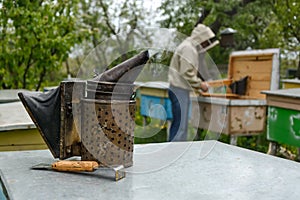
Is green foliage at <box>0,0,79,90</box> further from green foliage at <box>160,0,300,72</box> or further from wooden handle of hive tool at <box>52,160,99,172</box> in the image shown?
green foliage at <box>160,0,300,72</box>

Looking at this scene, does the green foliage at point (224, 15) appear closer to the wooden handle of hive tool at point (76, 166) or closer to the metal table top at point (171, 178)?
the metal table top at point (171, 178)

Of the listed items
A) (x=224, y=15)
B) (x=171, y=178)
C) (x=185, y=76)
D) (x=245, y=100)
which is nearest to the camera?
(x=171, y=178)

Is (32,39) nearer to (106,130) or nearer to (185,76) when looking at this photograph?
(185,76)

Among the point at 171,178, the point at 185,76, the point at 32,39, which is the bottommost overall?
the point at 171,178

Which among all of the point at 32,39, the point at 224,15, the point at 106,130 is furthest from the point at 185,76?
the point at 224,15

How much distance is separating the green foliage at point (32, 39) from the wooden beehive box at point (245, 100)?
1189 millimetres

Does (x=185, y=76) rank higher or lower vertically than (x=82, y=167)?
higher

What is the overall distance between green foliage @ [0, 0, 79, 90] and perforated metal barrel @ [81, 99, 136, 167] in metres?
2.16

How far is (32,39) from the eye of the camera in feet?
9.77

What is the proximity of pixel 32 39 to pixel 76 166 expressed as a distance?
2.25m

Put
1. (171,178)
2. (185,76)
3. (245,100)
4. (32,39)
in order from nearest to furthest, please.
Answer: (171,178) < (32,39) < (245,100) < (185,76)

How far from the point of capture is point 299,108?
8.09ft

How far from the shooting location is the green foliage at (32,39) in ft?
9.70

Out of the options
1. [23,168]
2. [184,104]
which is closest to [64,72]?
[184,104]
